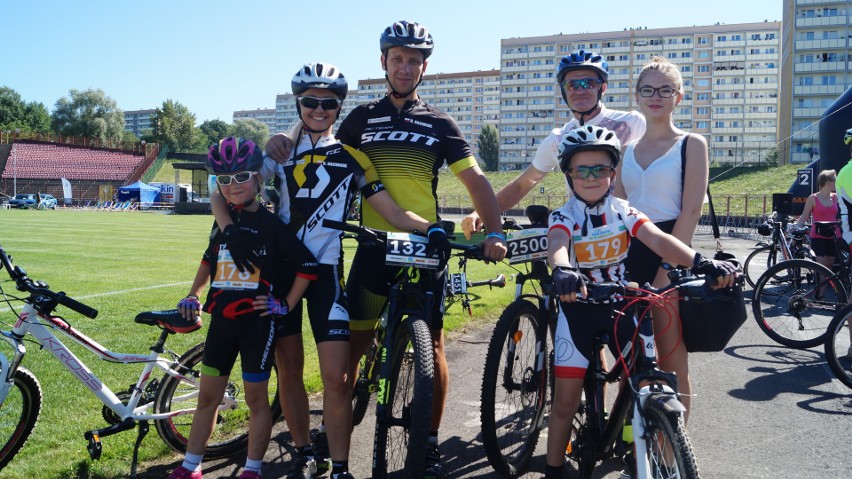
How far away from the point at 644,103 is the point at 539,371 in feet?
5.52

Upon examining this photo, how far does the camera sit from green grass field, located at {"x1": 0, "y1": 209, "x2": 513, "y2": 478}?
3881 mm

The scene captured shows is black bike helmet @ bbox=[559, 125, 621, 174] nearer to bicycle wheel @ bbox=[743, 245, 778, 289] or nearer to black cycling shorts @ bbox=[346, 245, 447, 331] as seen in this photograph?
black cycling shorts @ bbox=[346, 245, 447, 331]

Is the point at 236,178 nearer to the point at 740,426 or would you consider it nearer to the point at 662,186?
the point at 662,186

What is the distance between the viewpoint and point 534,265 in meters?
4.19

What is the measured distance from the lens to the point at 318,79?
12.3 ft

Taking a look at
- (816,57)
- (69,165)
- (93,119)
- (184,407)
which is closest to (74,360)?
(184,407)

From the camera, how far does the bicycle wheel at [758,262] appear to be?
1142 centimetres

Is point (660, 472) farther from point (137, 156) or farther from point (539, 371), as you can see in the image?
point (137, 156)

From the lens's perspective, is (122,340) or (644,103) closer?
(644,103)

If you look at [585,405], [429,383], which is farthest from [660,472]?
[429,383]

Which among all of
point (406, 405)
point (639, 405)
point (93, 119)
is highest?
point (93, 119)

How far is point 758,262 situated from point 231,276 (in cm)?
1096

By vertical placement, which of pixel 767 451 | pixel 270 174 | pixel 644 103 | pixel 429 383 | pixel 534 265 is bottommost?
pixel 767 451

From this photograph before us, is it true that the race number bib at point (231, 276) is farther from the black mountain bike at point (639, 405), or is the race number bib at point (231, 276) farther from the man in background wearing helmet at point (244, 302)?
the black mountain bike at point (639, 405)
